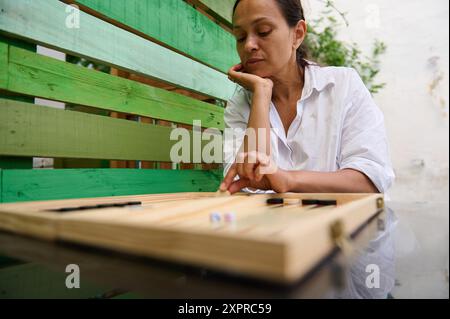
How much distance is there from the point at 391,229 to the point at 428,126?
7.97 feet

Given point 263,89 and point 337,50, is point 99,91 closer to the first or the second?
point 263,89

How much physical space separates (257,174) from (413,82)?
7.96ft

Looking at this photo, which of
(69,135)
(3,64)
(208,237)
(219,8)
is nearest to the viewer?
(208,237)

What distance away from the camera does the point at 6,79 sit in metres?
0.81

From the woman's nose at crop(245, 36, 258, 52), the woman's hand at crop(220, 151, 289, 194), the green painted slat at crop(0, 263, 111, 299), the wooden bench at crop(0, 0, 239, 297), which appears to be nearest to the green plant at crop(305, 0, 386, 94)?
the wooden bench at crop(0, 0, 239, 297)

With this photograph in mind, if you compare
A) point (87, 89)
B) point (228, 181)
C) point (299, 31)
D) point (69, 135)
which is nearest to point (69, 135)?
point (69, 135)

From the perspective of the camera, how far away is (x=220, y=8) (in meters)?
1.82

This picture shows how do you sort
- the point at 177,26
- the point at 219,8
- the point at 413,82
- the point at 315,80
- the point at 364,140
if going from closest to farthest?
the point at 364,140, the point at 315,80, the point at 177,26, the point at 219,8, the point at 413,82

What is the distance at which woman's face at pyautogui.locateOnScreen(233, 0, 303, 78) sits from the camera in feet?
3.79

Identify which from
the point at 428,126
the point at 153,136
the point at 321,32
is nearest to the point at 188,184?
the point at 153,136

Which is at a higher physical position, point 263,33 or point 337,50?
point 337,50

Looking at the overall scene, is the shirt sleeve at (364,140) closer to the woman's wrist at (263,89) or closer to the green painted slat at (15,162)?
the woman's wrist at (263,89)

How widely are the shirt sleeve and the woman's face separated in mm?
293

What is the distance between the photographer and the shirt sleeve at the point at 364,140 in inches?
40.6
